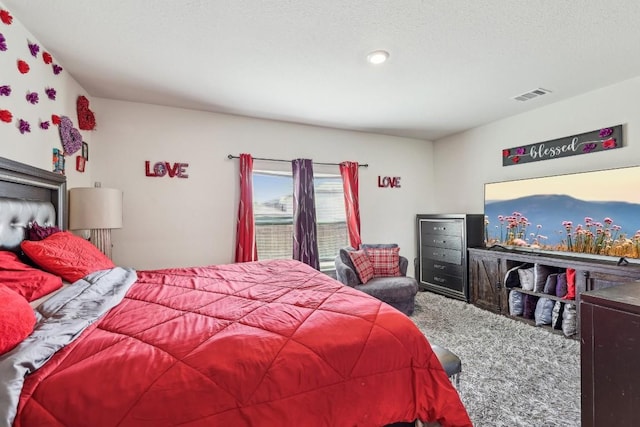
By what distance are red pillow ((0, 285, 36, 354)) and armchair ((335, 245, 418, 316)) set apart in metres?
2.64

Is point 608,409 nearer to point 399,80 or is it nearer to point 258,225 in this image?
point 399,80

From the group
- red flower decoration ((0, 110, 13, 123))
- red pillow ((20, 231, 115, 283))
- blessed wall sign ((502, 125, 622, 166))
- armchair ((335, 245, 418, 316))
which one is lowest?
armchair ((335, 245, 418, 316))

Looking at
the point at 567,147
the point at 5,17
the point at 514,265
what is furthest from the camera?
the point at 514,265

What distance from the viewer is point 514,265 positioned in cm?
340

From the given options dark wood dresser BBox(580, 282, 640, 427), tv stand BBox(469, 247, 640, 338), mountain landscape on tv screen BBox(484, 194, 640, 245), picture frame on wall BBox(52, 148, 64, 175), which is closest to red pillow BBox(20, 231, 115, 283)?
picture frame on wall BBox(52, 148, 64, 175)

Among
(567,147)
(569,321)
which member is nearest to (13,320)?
(569,321)

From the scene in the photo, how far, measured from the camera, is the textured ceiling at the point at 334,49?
1.75 metres

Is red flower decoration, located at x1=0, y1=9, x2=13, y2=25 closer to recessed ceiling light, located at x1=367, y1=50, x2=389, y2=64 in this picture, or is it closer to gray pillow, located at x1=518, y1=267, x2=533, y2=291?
recessed ceiling light, located at x1=367, y1=50, x2=389, y2=64

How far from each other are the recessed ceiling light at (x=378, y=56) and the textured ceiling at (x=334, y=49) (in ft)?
0.19

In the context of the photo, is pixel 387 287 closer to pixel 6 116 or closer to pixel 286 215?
pixel 286 215

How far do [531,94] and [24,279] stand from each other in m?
4.25

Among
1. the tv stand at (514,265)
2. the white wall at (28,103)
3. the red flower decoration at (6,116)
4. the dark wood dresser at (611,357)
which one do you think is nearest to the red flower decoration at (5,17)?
the white wall at (28,103)

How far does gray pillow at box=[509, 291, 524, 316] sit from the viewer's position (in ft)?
10.6

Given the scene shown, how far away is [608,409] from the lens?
96 centimetres
